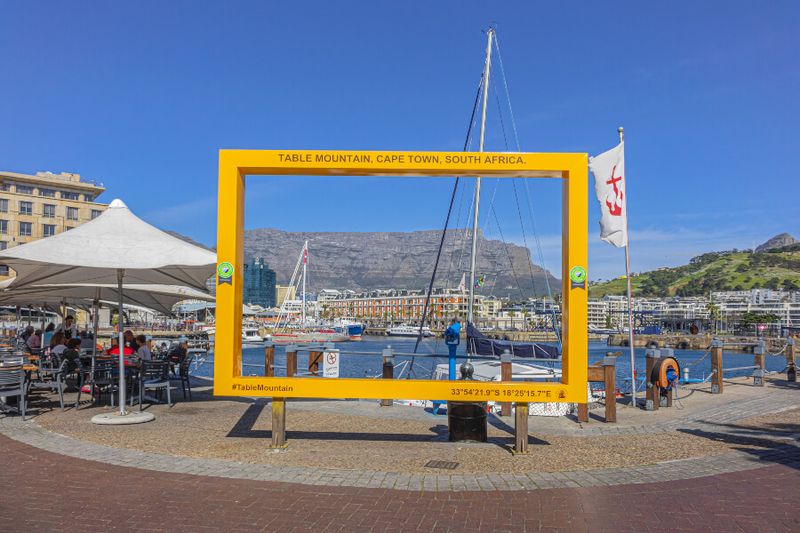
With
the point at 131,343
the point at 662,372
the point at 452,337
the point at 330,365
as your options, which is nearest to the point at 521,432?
the point at 452,337

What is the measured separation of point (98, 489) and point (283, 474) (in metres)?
1.76

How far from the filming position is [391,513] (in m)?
5.21

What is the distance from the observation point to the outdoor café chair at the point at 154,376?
10284 millimetres

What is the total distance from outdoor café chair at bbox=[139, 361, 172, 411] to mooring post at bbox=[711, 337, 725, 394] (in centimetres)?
1109

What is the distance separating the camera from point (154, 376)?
1172 centimetres

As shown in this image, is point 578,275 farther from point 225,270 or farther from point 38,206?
point 38,206

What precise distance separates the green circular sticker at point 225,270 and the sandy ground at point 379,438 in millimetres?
2155

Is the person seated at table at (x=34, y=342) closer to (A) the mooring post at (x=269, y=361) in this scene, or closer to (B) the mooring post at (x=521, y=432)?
(A) the mooring post at (x=269, y=361)

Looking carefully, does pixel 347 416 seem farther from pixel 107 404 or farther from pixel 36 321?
pixel 36 321

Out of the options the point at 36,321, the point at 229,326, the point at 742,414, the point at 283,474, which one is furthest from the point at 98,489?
the point at 36,321

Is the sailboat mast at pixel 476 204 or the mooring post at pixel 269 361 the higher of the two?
the sailboat mast at pixel 476 204

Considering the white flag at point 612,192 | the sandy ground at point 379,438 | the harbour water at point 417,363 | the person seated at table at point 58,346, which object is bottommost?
the harbour water at point 417,363

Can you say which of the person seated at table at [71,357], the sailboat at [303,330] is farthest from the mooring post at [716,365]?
the sailboat at [303,330]

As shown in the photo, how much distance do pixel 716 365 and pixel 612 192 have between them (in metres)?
5.10
